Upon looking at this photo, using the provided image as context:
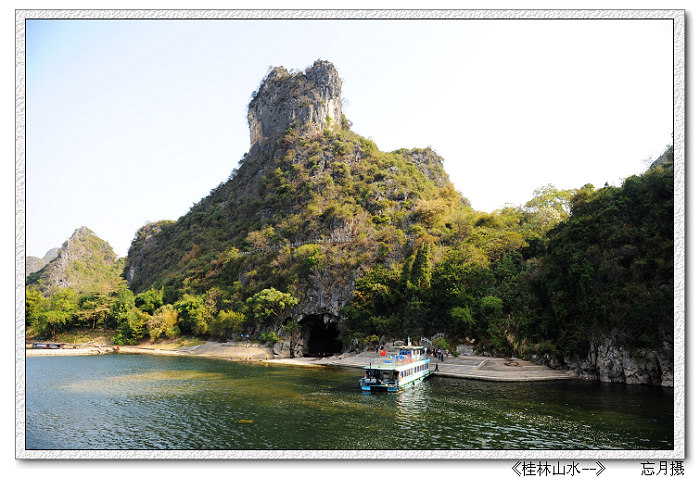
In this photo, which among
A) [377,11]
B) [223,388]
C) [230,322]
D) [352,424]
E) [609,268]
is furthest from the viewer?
[230,322]

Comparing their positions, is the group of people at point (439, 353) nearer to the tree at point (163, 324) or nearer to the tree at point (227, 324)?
the tree at point (227, 324)

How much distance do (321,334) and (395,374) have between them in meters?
31.2

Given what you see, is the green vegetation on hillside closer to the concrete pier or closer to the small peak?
the concrete pier

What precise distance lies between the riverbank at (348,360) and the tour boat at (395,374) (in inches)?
168

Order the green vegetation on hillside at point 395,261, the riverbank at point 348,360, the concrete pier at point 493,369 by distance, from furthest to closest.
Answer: the riverbank at point 348,360
the concrete pier at point 493,369
the green vegetation on hillside at point 395,261

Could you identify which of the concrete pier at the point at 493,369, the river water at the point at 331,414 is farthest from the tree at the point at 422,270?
the river water at the point at 331,414

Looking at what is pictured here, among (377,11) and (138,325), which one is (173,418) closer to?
(377,11)

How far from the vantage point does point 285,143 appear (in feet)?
249

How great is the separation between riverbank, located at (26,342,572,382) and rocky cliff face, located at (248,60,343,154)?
44.7 metres

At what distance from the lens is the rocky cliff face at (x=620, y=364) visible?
2402 cm

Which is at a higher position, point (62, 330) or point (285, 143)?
point (285, 143)

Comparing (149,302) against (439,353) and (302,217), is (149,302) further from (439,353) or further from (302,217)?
(439,353)

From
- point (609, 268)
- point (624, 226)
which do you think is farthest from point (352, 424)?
point (624, 226)

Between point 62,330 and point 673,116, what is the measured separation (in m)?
72.2
